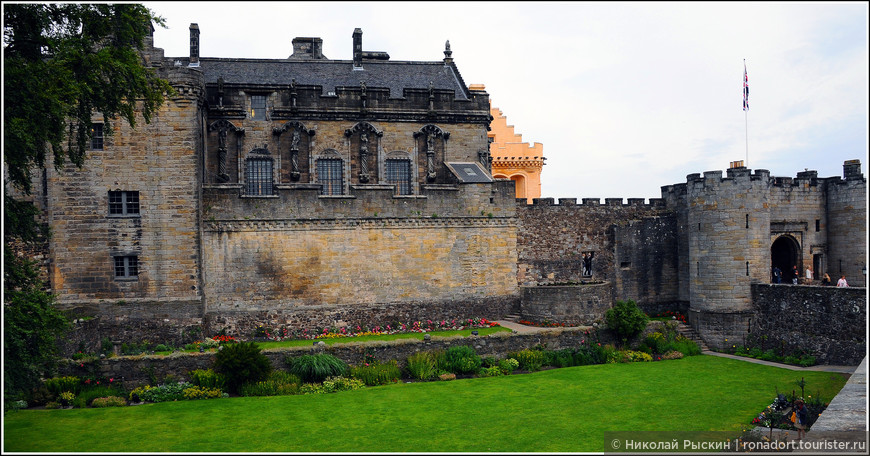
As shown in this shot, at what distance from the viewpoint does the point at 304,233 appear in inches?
1095

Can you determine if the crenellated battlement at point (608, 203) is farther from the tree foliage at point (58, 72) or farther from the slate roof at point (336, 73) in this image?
the tree foliage at point (58, 72)

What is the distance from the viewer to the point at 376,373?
2367cm

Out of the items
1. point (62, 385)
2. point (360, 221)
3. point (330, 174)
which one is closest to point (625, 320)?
point (360, 221)

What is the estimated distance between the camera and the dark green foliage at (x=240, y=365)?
22062 millimetres

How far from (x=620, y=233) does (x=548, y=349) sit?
31.1 feet

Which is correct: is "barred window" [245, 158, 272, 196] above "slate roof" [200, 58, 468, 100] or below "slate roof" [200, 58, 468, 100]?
below

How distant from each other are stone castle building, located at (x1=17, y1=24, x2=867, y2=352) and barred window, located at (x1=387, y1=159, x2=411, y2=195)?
8cm

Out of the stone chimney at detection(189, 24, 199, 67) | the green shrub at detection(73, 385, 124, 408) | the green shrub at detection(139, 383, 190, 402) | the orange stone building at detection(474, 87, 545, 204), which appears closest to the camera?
the green shrub at detection(73, 385, 124, 408)

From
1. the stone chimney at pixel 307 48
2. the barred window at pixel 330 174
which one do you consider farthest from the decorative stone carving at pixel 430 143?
the stone chimney at pixel 307 48

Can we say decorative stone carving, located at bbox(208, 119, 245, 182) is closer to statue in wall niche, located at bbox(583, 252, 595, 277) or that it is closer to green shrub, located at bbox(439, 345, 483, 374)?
green shrub, located at bbox(439, 345, 483, 374)

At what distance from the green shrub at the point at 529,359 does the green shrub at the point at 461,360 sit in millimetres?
1654

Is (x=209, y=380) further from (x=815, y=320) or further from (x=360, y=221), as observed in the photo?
(x=815, y=320)

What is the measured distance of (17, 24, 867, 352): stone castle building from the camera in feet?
81.4

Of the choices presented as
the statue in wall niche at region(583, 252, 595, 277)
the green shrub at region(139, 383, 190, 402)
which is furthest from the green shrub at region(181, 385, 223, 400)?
the statue in wall niche at region(583, 252, 595, 277)
